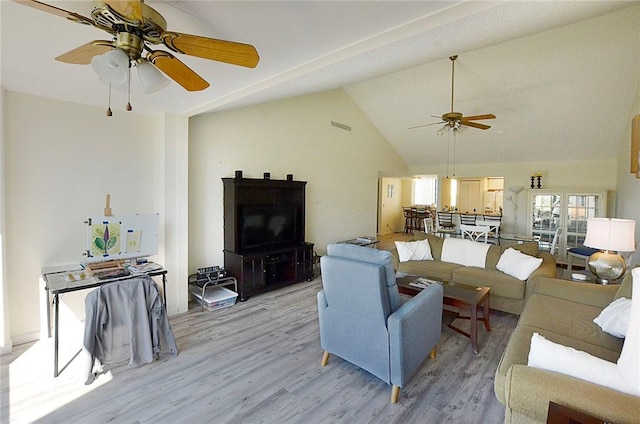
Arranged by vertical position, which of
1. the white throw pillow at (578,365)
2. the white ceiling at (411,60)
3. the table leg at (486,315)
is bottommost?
the table leg at (486,315)

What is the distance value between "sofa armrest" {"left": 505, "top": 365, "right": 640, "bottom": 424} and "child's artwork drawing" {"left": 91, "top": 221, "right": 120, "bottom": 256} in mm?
3322

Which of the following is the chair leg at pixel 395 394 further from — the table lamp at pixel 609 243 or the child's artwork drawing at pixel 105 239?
the child's artwork drawing at pixel 105 239

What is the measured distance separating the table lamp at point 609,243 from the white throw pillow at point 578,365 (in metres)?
1.87

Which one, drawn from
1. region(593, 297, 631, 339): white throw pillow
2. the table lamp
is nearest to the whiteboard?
region(593, 297, 631, 339): white throw pillow

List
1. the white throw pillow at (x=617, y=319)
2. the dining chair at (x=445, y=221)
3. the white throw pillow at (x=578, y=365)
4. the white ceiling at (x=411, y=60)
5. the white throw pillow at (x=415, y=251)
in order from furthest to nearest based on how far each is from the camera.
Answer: the dining chair at (x=445, y=221) → the white throw pillow at (x=415, y=251) → the white throw pillow at (x=617, y=319) → the white ceiling at (x=411, y=60) → the white throw pillow at (x=578, y=365)

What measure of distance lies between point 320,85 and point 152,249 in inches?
94.4

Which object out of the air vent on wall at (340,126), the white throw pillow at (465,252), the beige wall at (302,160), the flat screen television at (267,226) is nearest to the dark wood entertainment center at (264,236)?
the flat screen television at (267,226)

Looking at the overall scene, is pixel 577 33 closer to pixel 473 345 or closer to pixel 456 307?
pixel 456 307

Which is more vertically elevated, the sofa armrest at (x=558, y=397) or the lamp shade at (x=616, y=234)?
the lamp shade at (x=616, y=234)

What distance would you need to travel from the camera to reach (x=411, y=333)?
2170 mm

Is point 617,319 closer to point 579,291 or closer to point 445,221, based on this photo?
point 579,291

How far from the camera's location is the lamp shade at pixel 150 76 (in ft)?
5.39

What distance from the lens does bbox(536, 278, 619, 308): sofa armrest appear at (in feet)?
8.55

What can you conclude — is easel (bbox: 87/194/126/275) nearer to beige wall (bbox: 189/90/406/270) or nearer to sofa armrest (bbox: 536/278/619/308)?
beige wall (bbox: 189/90/406/270)
